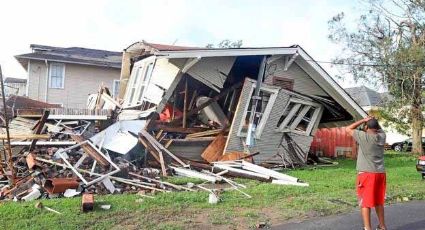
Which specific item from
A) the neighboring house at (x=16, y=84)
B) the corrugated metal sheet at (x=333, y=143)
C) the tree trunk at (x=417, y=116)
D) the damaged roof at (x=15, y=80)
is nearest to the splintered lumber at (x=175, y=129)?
the corrugated metal sheet at (x=333, y=143)

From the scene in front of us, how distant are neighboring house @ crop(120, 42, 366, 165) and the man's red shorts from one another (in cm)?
860

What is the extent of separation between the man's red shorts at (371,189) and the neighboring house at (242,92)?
8601mm

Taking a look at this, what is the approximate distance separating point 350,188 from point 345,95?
276 inches

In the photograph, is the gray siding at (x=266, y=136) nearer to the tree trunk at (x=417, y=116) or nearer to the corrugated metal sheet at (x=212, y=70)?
the corrugated metal sheet at (x=212, y=70)

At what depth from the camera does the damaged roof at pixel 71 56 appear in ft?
101

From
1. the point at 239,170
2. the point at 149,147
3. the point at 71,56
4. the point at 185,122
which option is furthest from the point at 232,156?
the point at 71,56

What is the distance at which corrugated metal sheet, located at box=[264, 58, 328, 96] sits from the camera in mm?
16938

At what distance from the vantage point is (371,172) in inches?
261

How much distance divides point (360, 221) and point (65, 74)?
27519 mm

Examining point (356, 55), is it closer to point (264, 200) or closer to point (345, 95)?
point (345, 95)

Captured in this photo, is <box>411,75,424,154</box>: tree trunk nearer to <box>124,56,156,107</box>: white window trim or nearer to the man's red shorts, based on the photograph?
<box>124,56,156,107</box>: white window trim

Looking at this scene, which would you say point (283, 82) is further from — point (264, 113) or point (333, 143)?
point (333, 143)

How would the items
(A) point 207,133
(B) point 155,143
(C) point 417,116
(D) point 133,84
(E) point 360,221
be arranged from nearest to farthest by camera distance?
(E) point 360,221 < (B) point 155,143 < (A) point 207,133 < (D) point 133,84 < (C) point 417,116

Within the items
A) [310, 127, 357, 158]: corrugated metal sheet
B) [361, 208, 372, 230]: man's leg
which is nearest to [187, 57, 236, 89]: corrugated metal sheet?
[310, 127, 357, 158]: corrugated metal sheet
